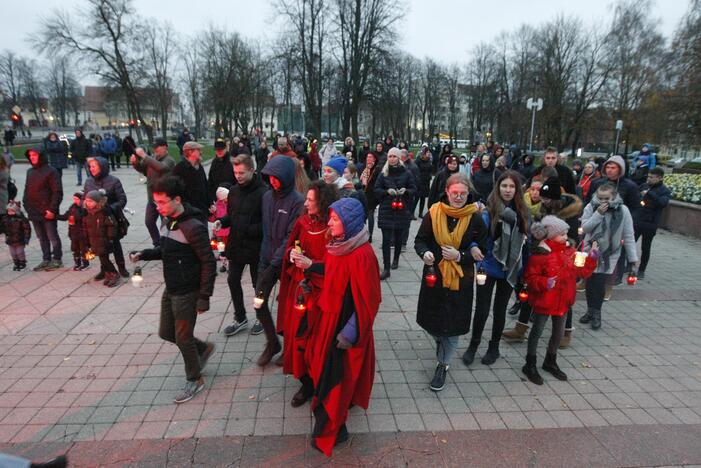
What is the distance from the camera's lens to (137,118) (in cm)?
3856

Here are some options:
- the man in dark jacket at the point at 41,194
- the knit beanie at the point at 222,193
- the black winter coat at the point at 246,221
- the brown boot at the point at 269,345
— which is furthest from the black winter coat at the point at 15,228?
the brown boot at the point at 269,345

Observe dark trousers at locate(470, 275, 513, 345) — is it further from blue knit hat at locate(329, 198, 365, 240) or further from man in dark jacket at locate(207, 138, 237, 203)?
man in dark jacket at locate(207, 138, 237, 203)

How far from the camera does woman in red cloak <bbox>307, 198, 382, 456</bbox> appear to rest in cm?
295

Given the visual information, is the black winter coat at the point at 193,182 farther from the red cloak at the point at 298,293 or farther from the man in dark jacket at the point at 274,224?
the red cloak at the point at 298,293

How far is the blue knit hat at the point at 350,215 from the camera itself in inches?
116

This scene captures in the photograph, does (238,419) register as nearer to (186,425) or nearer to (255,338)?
(186,425)

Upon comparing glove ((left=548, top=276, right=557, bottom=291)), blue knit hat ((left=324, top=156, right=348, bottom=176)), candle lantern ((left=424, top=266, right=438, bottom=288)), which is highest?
blue knit hat ((left=324, top=156, right=348, bottom=176))

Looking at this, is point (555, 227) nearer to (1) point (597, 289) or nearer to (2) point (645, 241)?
(1) point (597, 289)

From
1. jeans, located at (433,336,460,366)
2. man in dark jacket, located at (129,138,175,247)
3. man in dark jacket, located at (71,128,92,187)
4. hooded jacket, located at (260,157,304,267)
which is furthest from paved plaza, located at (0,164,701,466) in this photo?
man in dark jacket, located at (71,128,92,187)

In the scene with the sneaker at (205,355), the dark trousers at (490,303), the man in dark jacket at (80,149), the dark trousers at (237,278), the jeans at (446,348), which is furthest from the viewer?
the man in dark jacket at (80,149)

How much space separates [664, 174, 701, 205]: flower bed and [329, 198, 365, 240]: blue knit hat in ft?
40.8

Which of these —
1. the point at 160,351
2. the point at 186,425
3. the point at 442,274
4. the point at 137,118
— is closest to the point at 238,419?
the point at 186,425

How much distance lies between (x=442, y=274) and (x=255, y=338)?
231cm

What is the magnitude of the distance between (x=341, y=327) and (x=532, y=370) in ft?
7.32
